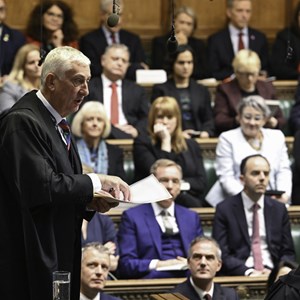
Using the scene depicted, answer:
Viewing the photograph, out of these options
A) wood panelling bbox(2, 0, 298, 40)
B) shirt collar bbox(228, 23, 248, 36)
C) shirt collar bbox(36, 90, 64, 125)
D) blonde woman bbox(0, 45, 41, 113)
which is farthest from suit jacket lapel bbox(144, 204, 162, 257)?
wood panelling bbox(2, 0, 298, 40)

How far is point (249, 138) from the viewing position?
8.13 m

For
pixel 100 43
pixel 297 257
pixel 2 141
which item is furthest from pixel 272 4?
pixel 2 141

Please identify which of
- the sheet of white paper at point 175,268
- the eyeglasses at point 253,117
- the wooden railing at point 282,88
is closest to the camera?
the sheet of white paper at point 175,268

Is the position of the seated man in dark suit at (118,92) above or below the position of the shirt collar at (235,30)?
below

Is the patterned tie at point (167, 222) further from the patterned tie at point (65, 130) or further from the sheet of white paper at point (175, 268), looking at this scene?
the patterned tie at point (65, 130)

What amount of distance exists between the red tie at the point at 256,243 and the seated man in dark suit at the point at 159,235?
0.38m

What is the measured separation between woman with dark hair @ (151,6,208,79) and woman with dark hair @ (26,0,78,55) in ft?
2.61

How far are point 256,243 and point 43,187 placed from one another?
364 cm

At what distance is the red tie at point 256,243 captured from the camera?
7117mm

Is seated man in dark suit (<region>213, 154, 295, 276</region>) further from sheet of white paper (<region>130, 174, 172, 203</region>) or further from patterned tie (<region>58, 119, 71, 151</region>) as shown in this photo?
patterned tie (<region>58, 119, 71, 151</region>)

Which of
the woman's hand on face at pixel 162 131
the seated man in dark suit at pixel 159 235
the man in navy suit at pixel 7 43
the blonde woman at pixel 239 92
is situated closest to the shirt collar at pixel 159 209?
the seated man in dark suit at pixel 159 235

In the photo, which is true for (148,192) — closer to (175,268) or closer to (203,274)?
(203,274)

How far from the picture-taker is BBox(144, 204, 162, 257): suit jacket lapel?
7004mm

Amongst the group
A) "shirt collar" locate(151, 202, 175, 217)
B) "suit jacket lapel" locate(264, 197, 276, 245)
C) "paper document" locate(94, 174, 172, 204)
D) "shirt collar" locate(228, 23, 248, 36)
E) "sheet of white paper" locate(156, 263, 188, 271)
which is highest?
"shirt collar" locate(228, 23, 248, 36)
